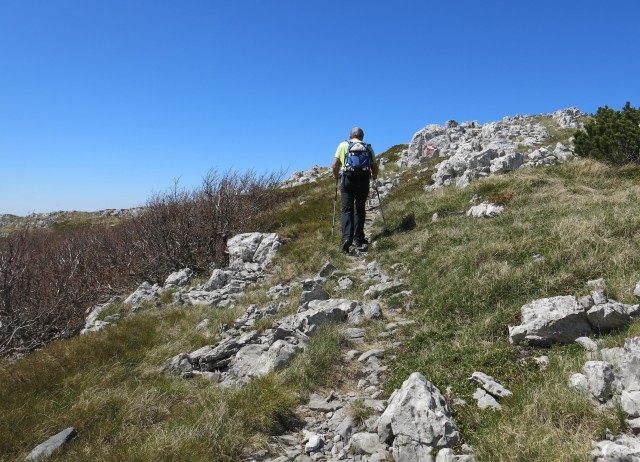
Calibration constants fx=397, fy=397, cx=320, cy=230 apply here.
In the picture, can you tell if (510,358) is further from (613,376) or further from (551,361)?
(613,376)

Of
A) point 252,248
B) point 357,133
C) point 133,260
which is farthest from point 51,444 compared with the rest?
point 133,260

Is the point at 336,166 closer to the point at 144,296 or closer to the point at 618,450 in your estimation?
the point at 144,296

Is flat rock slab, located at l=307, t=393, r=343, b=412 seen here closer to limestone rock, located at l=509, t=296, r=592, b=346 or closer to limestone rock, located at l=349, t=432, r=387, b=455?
limestone rock, located at l=349, t=432, r=387, b=455

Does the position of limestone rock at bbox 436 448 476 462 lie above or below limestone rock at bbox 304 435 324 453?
above

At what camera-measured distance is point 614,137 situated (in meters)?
14.7

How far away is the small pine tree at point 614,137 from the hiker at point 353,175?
9734 mm

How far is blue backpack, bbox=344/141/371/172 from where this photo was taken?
38.0 feet

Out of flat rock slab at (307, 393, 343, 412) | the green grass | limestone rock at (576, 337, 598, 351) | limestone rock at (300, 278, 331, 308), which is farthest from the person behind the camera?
limestone rock at (300, 278, 331, 308)

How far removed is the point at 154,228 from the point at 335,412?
48.3 feet

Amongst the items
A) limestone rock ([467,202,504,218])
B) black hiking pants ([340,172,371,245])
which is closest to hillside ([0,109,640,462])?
limestone rock ([467,202,504,218])

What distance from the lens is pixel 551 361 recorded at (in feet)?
14.3

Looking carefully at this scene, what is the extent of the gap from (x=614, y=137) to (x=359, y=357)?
580 inches

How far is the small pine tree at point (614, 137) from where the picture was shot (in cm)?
1439

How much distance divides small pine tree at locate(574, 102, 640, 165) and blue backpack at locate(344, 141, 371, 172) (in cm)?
994
